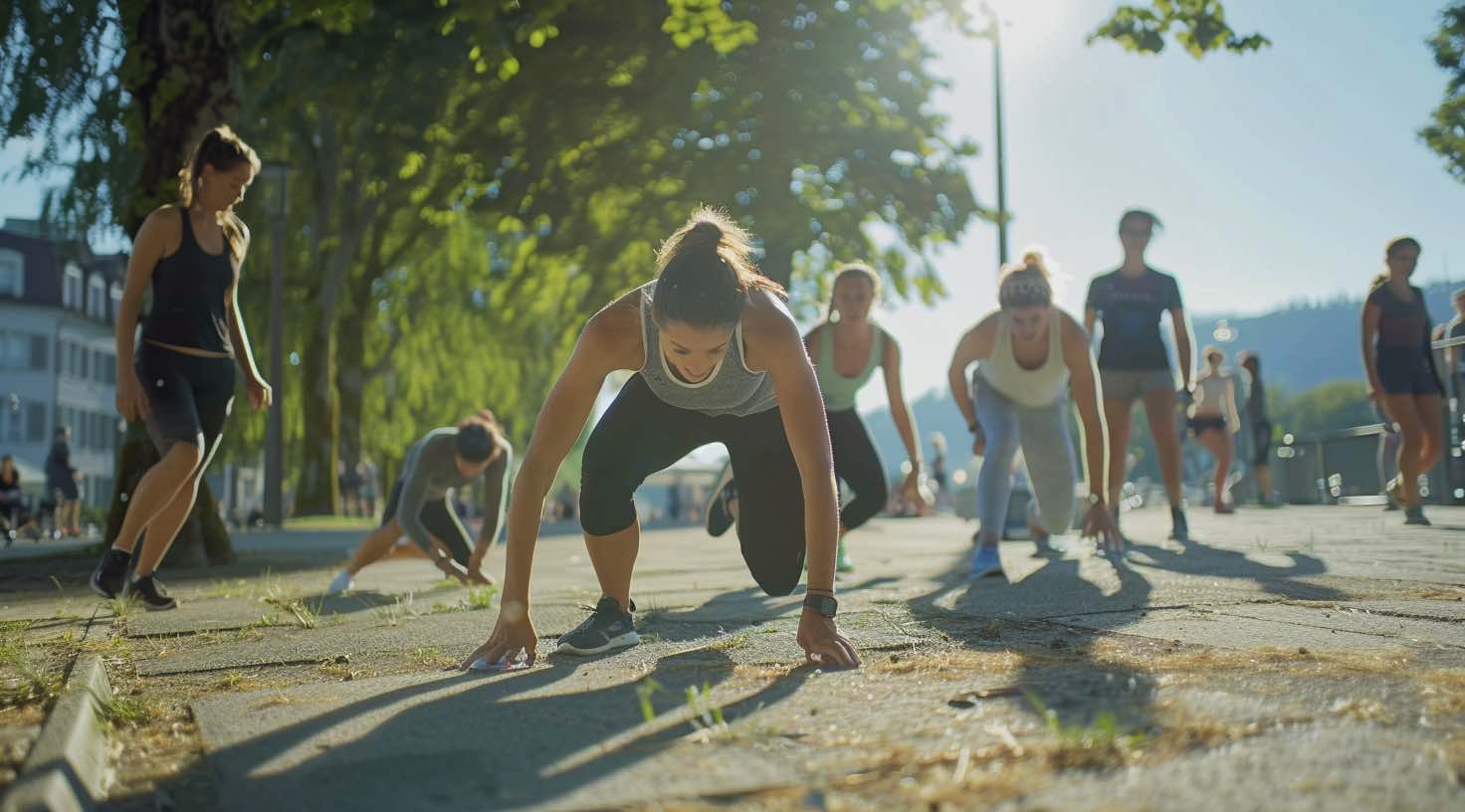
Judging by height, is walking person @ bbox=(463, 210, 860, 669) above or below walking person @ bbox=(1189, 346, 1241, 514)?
below

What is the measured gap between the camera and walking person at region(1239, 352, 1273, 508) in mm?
18109

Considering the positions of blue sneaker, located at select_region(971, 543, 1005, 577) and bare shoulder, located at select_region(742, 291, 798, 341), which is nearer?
bare shoulder, located at select_region(742, 291, 798, 341)

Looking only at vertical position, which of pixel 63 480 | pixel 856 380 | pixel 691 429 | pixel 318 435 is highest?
pixel 318 435

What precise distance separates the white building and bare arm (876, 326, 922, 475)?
5155 cm

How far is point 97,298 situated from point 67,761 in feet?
204

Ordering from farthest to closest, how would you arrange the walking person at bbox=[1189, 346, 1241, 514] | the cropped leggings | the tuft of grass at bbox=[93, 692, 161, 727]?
the walking person at bbox=[1189, 346, 1241, 514]
the cropped leggings
the tuft of grass at bbox=[93, 692, 161, 727]

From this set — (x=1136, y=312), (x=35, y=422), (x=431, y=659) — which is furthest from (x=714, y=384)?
(x=35, y=422)

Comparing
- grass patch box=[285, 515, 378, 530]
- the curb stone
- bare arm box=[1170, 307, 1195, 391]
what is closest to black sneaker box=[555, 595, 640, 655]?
the curb stone

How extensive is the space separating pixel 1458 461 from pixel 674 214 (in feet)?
39.2

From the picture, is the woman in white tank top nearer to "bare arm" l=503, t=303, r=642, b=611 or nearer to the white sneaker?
the white sneaker

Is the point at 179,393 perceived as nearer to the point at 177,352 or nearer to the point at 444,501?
the point at 177,352

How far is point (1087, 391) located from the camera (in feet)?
24.2

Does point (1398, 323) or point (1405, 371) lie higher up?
point (1398, 323)

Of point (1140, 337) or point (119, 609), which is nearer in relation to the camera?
point (119, 609)
